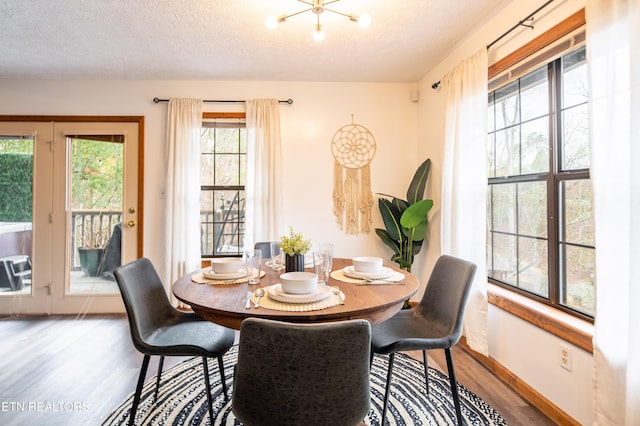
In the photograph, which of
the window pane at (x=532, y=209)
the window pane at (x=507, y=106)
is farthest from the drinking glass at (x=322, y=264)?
the window pane at (x=507, y=106)

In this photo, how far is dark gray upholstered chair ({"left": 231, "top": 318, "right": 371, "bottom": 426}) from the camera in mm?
883

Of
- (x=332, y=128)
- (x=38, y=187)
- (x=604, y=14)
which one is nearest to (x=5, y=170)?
(x=38, y=187)

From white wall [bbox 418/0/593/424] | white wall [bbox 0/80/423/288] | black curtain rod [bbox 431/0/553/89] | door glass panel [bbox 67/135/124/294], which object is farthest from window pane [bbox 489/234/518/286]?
door glass panel [bbox 67/135/124/294]

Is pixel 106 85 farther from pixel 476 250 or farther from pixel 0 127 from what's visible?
pixel 476 250

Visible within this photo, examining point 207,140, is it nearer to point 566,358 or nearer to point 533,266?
point 533,266

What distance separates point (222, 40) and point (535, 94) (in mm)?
2278

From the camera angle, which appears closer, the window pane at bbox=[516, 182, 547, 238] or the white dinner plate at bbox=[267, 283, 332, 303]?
the white dinner plate at bbox=[267, 283, 332, 303]

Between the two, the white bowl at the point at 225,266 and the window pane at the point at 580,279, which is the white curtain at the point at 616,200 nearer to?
→ the window pane at the point at 580,279

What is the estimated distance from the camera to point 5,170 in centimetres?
321

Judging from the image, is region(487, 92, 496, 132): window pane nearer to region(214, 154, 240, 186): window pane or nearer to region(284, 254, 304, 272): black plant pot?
region(284, 254, 304, 272): black plant pot

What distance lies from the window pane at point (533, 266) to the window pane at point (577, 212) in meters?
0.19

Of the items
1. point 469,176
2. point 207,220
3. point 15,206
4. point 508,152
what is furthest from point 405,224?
point 15,206

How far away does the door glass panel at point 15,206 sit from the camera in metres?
3.21

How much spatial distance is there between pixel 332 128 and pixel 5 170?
3.45m
